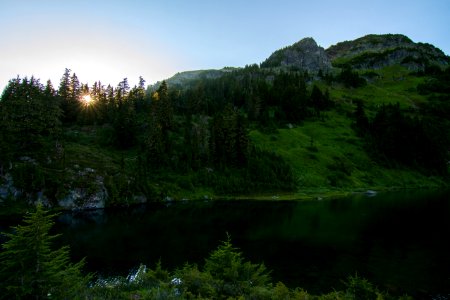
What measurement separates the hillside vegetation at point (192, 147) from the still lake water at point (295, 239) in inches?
561

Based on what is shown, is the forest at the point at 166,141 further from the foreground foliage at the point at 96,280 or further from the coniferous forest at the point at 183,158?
the foreground foliage at the point at 96,280

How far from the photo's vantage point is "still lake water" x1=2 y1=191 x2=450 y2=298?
38219 mm

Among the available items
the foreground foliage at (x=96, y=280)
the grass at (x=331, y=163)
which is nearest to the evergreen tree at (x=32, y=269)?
the foreground foliage at (x=96, y=280)

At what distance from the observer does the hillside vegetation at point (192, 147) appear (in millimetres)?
87125

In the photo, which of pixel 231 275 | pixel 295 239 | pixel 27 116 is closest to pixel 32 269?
pixel 231 275

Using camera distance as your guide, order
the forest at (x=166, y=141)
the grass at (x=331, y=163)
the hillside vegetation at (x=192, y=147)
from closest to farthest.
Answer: the hillside vegetation at (x=192, y=147)
the forest at (x=166, y=141)
the grass at (x=331, y=163)

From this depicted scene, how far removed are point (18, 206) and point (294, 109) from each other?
425ft

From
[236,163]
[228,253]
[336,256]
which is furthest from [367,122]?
[228,253]

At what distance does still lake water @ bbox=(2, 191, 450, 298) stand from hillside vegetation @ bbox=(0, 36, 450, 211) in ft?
46.8

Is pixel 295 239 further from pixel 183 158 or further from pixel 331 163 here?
pixel 331 163

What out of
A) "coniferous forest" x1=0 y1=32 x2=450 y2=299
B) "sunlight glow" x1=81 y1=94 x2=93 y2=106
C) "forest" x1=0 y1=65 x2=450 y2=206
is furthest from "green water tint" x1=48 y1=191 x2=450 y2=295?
"sunlight glow" x1=81 y1=94 x2=93 y2=106

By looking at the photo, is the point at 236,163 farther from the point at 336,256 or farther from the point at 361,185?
the point at 336,256

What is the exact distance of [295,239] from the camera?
177 ft

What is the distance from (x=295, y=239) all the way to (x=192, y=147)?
64315 millimetres
